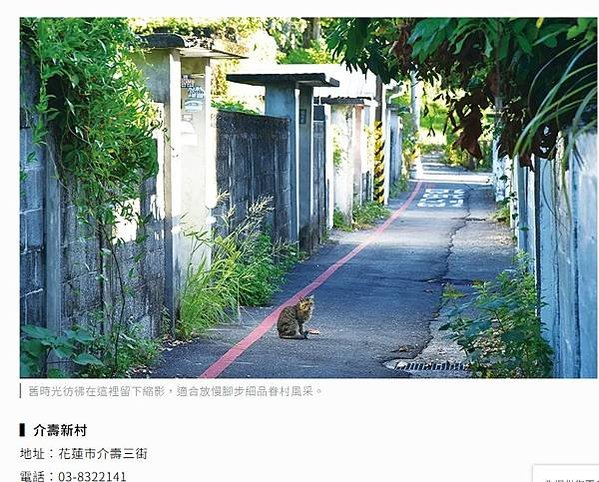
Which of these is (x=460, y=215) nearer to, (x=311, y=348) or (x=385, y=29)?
(x=311, y=348)

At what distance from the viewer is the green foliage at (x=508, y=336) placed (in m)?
6.15

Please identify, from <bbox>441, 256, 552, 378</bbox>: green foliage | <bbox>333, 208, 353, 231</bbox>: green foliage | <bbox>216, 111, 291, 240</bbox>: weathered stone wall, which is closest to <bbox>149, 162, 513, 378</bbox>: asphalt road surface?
<bbox>333, 208, 353, 231</bbox>: green foliage

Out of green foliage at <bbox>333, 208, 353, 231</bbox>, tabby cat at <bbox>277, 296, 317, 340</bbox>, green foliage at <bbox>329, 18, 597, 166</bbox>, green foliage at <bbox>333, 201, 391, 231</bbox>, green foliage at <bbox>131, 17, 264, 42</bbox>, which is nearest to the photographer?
green foliage at <bbox>329, 18, 597, 166</bbox>

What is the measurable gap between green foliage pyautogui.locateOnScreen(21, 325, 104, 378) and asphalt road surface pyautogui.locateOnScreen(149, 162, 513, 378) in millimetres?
1207

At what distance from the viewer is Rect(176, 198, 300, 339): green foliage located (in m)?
8.55

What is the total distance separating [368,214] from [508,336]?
1444 centimetres

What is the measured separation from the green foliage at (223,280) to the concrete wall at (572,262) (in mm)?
2564

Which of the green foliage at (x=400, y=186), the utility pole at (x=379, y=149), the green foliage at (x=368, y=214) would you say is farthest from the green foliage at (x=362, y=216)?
the green foliage at (x=400, y=186)

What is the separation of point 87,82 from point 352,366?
99.3 inches

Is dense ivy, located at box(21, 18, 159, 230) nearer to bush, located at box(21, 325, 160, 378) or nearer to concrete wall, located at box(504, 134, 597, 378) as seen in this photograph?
bush, located at box(21, 325, 160, 378)

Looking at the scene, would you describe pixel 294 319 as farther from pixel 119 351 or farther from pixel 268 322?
pixel 119 351

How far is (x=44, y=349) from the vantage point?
17.9ft

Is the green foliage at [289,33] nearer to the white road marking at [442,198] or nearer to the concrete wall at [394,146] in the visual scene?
the concrete wall at [394,146]
